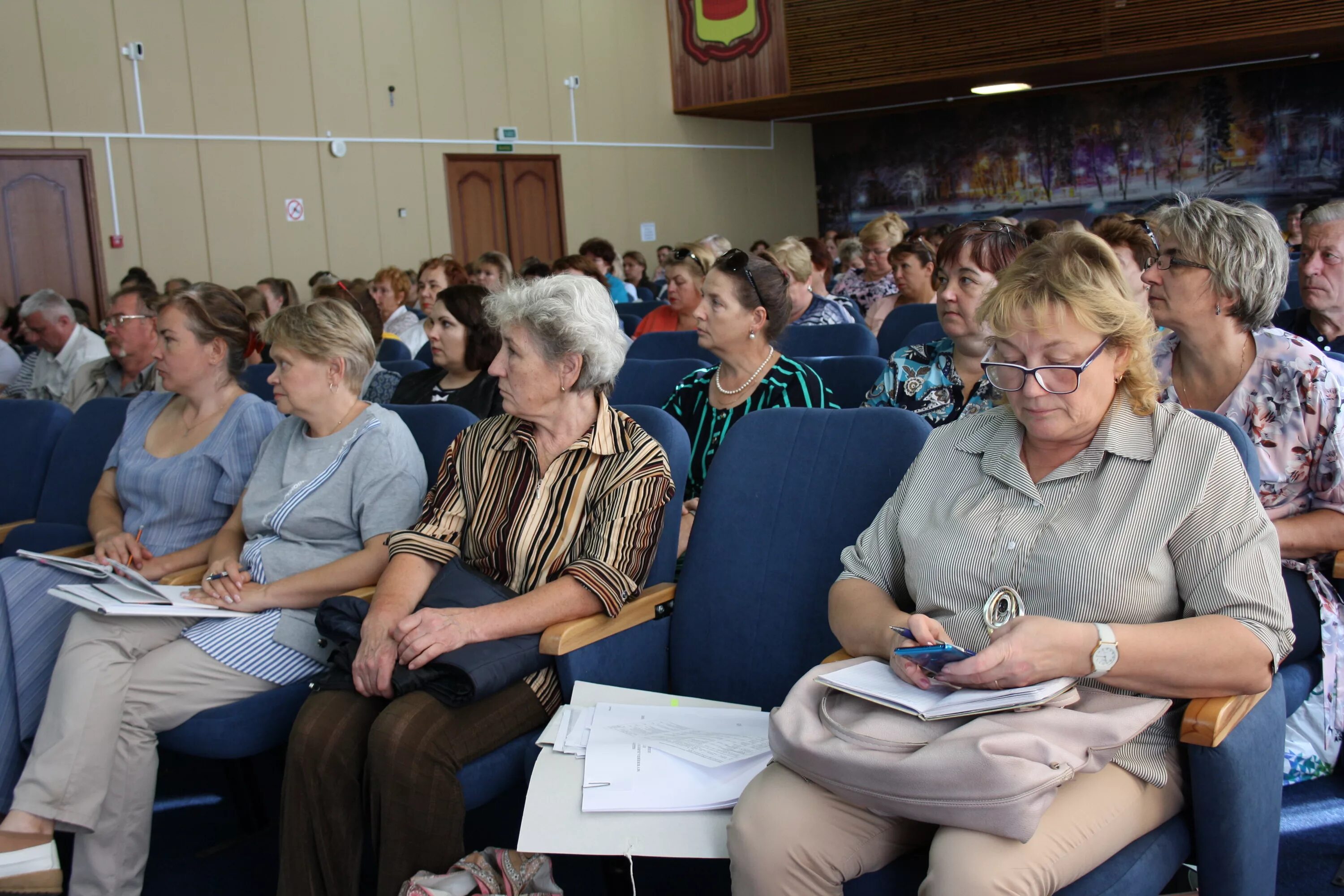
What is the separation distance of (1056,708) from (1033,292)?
1.97ft

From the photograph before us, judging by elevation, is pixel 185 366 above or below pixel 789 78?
below

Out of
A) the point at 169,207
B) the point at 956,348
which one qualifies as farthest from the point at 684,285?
the point at 169,207

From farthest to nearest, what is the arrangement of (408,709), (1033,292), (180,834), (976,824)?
1. (180,834)
2. (408,709)
3. (1033,292)
4. (976,824)

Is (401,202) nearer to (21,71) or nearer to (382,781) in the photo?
(21,71)

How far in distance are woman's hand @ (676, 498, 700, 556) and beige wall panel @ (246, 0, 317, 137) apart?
900 centimetres

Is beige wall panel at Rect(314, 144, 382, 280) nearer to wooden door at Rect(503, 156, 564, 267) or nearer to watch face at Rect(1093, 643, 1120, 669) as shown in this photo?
wooden door at Rect(503, 156, 564, 267)

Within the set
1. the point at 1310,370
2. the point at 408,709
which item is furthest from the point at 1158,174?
the point at 408,709

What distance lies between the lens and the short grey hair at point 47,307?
5.81 metres

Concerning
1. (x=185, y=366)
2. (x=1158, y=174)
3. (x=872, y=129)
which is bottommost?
(x=185, y=366)

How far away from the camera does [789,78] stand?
43.1 feet

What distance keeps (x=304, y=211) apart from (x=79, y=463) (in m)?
7.86

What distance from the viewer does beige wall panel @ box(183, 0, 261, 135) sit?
32.5ft

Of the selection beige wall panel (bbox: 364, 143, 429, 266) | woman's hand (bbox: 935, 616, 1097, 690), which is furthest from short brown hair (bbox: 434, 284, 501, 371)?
beige wall panel (bbox: 364, 143, 429, 266)

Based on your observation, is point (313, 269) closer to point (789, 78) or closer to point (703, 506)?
point (789, 78)
